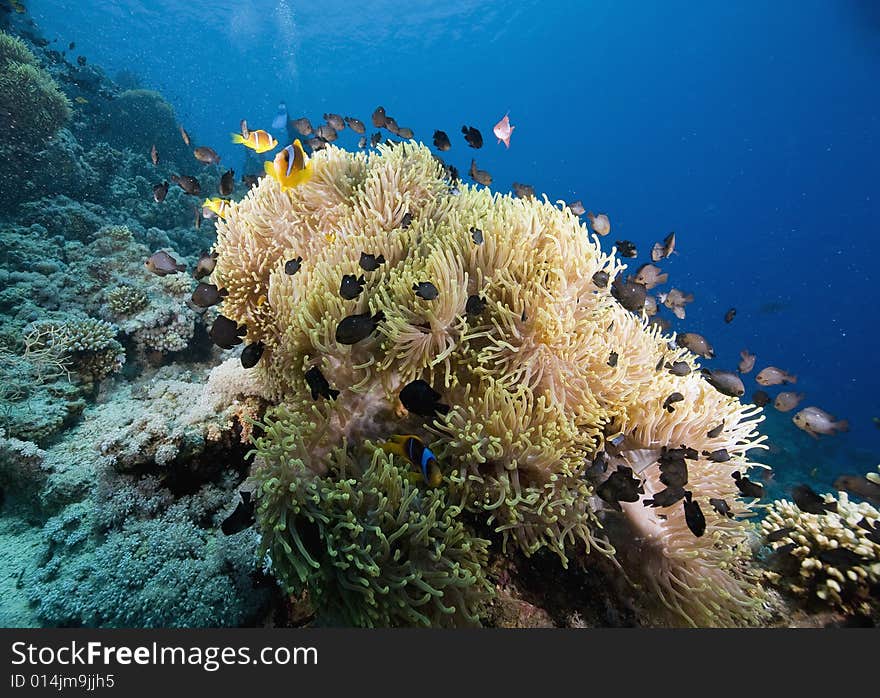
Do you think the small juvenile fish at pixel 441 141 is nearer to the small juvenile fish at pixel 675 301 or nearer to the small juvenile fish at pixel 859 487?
the small juvenile fish at pixel 675 301

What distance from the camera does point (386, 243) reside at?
2.99 meters

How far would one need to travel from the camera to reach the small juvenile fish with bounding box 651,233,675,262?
4624 mm

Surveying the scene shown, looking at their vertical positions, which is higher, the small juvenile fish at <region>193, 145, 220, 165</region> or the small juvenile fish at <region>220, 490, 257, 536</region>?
the small juvenile fish at <region>193, 145, 220, 165</region>

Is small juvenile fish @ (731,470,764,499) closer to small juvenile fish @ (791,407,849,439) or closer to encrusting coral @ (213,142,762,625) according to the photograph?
encrusting coral @ (213,142,762,625)

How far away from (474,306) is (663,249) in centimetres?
332

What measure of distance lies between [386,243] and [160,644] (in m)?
2.65

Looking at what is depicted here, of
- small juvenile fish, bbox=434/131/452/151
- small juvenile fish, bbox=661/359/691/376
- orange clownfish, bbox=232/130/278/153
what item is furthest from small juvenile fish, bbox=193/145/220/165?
small juvenile fish, bbox=661/359/691/376

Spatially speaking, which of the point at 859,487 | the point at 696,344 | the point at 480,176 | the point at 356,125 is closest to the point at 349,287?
the point at 696,344

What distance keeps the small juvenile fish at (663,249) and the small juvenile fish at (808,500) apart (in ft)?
8.50

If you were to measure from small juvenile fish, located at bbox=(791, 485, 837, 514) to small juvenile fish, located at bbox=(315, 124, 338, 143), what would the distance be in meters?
6.18

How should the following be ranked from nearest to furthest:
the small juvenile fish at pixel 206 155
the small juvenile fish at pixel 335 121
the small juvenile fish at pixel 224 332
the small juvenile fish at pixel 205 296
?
the small juvenile fish at pixel 224 332
the small juvenile fish at pixel 205 296
the small juvenile fish at pixel 206 155
the small juvenile fish at pixel 335 121

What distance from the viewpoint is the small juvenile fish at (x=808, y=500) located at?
2740mm

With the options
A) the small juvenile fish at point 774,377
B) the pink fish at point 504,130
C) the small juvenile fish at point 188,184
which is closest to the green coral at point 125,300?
the small juvenile fish at point 188,184

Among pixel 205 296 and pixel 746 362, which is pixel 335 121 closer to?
pixel 205 296
